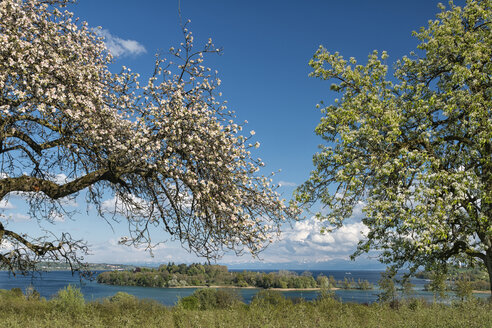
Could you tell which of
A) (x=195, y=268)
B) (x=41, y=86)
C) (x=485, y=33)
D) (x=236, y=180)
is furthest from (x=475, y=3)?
(x=195, y=268)

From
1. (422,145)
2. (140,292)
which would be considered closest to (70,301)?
(422,145)

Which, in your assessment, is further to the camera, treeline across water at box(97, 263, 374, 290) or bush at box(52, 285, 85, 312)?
treeline across water at box(97, 263, 374, 290)

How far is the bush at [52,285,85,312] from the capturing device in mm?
13387

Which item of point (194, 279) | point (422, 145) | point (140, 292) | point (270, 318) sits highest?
point (422, 145)

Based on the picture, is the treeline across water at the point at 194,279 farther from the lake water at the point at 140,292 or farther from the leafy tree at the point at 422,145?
the leafy tree at the point at 422,145

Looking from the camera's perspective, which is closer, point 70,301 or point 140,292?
point 70,301

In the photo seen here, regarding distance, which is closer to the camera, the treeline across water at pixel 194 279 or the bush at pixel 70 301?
the bush at pixel 70 301

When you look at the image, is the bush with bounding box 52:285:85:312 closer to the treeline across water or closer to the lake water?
the lake water

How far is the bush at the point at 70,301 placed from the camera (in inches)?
527

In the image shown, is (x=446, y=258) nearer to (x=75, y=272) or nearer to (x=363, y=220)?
(x=363, y=220)

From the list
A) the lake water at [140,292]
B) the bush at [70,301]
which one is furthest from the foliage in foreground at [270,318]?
the lake water at [140,292]

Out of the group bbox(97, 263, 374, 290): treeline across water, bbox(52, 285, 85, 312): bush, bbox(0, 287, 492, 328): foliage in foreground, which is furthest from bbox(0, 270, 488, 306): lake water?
bbox(97, 263, 374, 290): treeline across water

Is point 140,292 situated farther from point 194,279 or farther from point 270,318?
point 270,318

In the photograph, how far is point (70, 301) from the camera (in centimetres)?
1400
